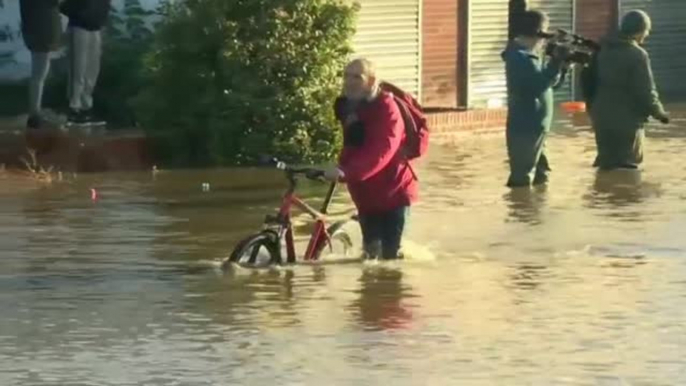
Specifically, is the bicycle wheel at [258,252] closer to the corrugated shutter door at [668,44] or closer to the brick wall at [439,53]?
the brick wall at [439,53]

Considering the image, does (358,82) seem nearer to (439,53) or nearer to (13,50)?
(13,50)

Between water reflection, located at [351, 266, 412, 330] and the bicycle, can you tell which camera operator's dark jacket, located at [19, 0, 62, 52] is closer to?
the bicycle

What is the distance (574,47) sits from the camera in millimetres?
19891

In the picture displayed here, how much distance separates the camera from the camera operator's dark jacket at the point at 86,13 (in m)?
20.6

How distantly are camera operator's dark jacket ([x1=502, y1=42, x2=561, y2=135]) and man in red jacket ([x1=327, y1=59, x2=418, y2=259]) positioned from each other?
4.35 m

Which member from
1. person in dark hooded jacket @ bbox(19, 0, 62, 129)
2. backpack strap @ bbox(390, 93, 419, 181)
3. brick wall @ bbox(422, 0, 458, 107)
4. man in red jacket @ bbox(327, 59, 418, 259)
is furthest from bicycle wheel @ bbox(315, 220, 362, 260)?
brick wall @ bbox(422, 0, 458, 107)

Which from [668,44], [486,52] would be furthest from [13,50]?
[668,44]

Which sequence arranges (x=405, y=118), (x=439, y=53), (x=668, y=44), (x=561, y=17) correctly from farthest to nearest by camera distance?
1. (x=668, y=44)
2. (x=561, y=17)
3. (x=439, y=53)
4. (x=405, y=118)

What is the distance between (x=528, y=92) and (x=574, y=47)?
1367 millimetres

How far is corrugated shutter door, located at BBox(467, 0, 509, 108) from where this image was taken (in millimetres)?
25906

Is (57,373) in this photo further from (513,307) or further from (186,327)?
(513,307)

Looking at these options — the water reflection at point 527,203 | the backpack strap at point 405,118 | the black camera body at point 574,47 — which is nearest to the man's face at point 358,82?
the backpack strap at point 405,118

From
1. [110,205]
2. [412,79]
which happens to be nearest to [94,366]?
[110,205]

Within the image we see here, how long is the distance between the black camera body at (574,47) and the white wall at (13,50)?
4.46 m
